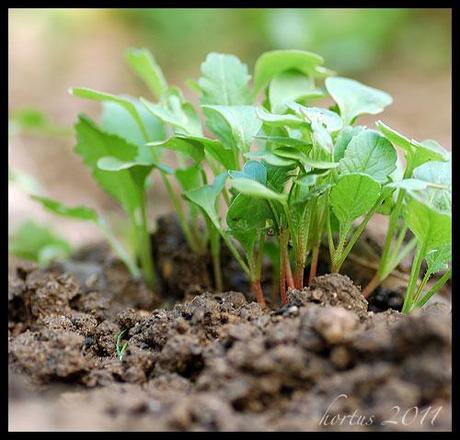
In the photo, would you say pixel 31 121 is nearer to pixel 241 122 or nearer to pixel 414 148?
pixel 241 122

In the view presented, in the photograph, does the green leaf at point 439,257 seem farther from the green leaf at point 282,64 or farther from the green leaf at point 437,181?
the green leaf at point 282,64

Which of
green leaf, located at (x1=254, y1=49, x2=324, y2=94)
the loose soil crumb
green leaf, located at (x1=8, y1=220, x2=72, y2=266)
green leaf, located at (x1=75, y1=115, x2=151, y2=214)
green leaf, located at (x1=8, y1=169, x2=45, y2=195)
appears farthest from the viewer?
green leaf, located at (x1=8, y1=220, x2=72, y2=266)

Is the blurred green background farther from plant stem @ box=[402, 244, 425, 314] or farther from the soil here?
the soil

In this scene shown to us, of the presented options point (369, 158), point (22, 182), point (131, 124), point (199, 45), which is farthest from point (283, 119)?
point (199, 45)

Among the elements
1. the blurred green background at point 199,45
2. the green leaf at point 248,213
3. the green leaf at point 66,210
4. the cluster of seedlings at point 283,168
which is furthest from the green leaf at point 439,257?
the blurred green background at point 199,45

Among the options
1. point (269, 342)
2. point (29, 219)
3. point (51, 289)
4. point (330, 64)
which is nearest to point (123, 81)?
point (330, 64)

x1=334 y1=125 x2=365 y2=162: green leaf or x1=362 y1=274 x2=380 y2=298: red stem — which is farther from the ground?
x1=334 y1=125 x2=365 y2=162: green leaf

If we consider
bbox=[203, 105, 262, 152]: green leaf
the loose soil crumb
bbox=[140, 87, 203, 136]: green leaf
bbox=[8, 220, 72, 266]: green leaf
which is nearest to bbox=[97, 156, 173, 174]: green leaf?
bbox=[140, 87, 203, 136]: green leaf
